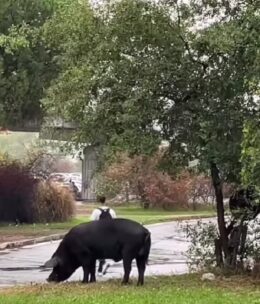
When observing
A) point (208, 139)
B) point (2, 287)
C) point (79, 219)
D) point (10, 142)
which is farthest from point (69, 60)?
point (10, 142)

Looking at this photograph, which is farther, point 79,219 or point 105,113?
point 79,219

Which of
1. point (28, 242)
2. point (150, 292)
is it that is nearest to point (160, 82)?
point (150, 292)

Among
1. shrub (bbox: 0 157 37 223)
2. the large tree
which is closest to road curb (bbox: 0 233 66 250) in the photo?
shrub (bbox: 0 157 37 223)

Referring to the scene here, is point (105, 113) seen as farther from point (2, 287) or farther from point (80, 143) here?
point (2, 287)

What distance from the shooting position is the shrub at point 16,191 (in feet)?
112

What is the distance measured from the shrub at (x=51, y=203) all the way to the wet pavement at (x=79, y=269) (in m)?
6.00

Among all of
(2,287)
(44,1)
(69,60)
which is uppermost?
(44,1)

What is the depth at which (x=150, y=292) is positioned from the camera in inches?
508

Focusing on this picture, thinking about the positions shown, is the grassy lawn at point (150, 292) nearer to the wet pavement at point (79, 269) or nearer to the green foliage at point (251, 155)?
the green foliage at point (251, 155)

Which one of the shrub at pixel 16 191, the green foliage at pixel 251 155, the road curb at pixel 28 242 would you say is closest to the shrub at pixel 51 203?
the shrub at pixel 16 191

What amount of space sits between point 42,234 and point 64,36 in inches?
598

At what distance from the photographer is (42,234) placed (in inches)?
1139

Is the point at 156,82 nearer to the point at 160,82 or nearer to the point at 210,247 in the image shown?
the point at 160,82

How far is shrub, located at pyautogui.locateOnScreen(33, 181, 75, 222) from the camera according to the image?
1357 inches
